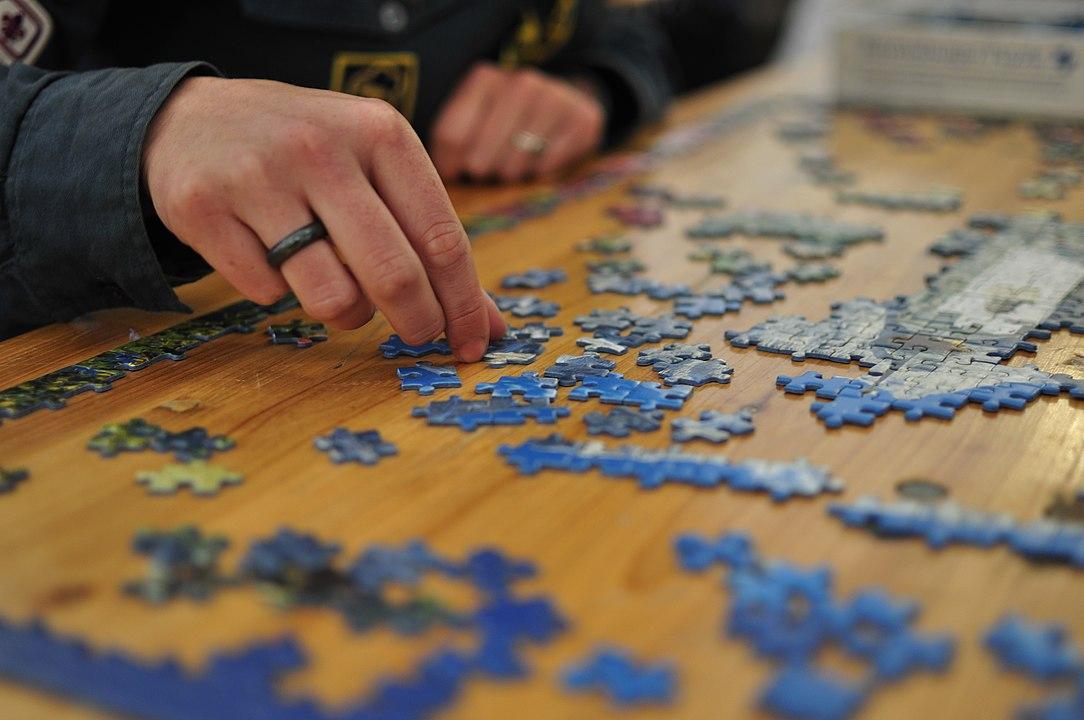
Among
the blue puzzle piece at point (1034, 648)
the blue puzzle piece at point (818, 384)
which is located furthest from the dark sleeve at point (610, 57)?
the blue puzzle piece at point (1034, 648)

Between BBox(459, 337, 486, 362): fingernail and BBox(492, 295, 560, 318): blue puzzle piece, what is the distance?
6.8 inches

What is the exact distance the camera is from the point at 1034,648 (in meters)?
0.78

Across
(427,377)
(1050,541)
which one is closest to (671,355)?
(427,377)

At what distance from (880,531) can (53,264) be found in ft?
3.36

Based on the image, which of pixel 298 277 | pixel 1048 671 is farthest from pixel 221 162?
pixel 1048 671

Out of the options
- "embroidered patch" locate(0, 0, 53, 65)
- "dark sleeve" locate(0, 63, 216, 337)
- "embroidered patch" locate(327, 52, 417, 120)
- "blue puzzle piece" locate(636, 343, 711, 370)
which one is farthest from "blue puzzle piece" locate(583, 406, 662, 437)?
"embroidered patch" locate(327, 52, 417, 120)

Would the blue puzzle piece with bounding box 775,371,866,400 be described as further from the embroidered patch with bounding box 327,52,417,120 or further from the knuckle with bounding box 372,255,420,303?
the embroidered patch with bounding box 327,52,417,120

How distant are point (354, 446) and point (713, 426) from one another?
36 centimetres

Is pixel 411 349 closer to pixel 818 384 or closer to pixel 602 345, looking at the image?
pixel 602 345

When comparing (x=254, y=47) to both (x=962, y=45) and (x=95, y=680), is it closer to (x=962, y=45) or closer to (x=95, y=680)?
(x=95, y=680)

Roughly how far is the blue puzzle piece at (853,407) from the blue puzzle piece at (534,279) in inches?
21.7

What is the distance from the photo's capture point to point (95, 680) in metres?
0.76

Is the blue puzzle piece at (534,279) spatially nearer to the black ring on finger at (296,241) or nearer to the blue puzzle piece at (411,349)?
the blue puzzle piece at (411,349)

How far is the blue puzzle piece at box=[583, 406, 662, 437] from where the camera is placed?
1.13 metres
